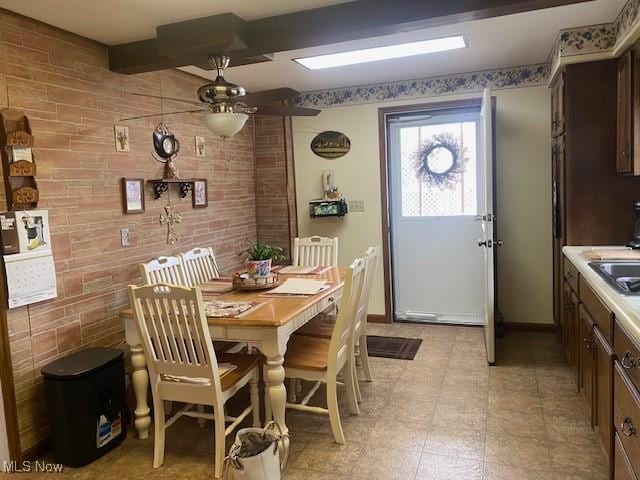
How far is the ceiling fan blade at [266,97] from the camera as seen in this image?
8.53 feet

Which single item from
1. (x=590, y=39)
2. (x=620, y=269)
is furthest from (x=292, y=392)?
(x=590, y=39)

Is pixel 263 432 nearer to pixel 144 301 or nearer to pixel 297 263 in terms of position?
pixel 144 301

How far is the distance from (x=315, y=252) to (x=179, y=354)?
69.9 inches

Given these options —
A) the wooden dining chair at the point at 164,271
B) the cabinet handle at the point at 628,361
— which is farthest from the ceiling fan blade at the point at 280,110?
the cabinet handle at the point at 628,361

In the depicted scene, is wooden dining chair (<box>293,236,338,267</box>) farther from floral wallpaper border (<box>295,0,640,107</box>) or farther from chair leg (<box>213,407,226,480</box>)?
chair leg (<box>213,407,226,480</box>)

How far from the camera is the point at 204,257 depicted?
3557 millimetres

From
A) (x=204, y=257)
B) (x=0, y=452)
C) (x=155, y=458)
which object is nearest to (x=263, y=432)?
(x=155, y=458)

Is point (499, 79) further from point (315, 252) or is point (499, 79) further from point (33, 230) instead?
point (33, 230)

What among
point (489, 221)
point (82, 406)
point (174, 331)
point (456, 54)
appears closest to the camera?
point (174, 331)

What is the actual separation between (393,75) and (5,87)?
110 inches

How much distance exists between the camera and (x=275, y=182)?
189 inches

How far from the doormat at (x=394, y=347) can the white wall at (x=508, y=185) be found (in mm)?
546

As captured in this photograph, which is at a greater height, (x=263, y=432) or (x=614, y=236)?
(x=614, y=236)

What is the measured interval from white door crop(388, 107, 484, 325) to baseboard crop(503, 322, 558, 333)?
8.9 inches
